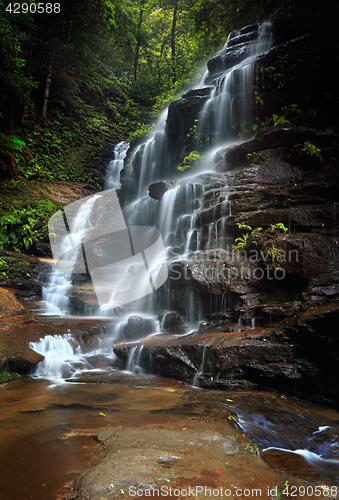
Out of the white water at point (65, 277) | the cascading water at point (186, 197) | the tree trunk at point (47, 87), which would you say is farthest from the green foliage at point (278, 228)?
the tree trunk at point (47, 87)

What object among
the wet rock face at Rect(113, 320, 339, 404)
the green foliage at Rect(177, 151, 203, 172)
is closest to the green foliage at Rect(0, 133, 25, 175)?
the green foliage at Rect(177, 151, 203, 172)

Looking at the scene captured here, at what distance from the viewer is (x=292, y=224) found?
7.34 m

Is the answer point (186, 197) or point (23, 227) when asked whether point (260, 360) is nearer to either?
point (186, 197)

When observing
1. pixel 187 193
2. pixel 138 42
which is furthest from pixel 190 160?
pixel 138 42

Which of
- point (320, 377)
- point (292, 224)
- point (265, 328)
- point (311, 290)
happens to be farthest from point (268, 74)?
point (320, 377)

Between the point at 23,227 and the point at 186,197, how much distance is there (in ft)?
24.8

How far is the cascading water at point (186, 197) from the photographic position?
8.13 meters

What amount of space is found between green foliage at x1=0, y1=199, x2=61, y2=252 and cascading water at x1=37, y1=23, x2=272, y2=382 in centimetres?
169

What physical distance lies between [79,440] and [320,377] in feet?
13.0

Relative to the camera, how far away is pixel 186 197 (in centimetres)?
1012

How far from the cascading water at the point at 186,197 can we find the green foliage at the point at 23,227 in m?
1.69

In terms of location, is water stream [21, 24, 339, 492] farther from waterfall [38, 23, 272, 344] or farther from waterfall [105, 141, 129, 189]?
waterfall [105, 141, 129, 189]

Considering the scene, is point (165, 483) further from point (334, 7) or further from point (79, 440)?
point (334, 7)

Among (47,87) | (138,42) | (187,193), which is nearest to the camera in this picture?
(187,193)
